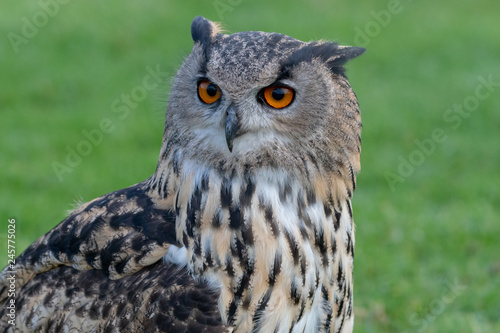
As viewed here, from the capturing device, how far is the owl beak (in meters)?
2.89

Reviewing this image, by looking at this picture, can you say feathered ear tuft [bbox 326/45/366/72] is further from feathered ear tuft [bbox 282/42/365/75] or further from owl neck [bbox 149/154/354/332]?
owl neck [bbox 149/154/354/332]

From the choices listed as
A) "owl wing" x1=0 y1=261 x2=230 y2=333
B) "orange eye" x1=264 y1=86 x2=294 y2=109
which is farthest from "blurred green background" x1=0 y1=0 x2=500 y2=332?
"owl wing" x1=0 y1=261 x2=230 y2=333

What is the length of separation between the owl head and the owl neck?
0.26 ft

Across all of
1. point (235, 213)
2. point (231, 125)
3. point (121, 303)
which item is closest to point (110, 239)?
point (121, 303)

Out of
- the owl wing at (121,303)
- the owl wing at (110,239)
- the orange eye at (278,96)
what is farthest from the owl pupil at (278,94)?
the owl wing at (121,303)

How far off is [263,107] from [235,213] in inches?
A: 17.5

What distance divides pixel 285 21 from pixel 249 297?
326 inches

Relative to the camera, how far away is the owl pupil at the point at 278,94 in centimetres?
295

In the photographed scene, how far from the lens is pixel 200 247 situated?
9.93 ft

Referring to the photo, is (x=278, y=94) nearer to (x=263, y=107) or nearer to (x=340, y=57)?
(x=263, y=107)

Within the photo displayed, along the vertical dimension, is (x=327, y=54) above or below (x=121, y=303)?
above

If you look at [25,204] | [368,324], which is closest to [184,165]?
[368,324]

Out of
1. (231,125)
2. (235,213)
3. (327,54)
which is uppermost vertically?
(327,54)

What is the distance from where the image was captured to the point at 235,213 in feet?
9.96
